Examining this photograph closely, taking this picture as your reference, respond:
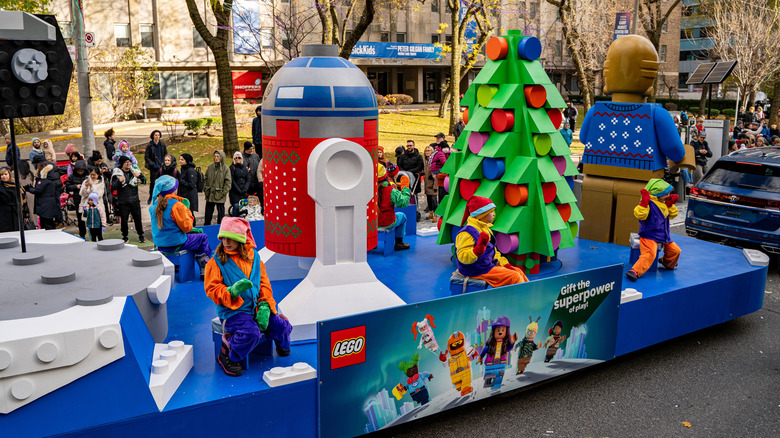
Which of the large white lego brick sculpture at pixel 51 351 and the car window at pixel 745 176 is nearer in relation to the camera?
the large white lego brick sculpture at pixel 51 351

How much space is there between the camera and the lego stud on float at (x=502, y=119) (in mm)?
8359

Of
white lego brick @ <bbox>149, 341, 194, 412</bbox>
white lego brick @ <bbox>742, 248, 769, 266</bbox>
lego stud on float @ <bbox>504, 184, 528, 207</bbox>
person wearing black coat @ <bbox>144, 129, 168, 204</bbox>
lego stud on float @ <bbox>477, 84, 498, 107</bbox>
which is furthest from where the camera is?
person wearing black coat @ <bbox>144, 129, 168, 204</bbox>

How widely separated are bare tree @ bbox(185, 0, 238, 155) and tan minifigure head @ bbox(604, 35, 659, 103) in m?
10.7

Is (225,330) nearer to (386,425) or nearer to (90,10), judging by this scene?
(386,425)

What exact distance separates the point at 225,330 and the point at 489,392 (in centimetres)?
250

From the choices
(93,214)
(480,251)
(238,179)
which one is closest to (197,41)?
(238,179)

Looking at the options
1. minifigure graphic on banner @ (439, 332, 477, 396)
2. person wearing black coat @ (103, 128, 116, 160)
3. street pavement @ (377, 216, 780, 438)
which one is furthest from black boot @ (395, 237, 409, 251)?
person wearing black coat @ (103, 128, 116, 160)

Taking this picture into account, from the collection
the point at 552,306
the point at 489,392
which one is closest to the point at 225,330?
the point at 489,392

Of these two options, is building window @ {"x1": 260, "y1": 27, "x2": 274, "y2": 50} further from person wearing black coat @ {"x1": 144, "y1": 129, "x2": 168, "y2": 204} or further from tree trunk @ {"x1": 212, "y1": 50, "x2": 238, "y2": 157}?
person wearing black coat @ {"x1": 144, "y1": 129, "x2": 168, "y2": 204}

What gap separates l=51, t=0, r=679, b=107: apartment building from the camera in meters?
36.6

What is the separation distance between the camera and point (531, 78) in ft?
27.3

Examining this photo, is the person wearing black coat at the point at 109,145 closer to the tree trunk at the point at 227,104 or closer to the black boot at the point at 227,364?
the tree trunk at the point at 227,104

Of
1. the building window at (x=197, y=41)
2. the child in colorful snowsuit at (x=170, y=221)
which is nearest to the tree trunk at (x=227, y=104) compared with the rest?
the child in colorful snowsuit at (x=170, y=221)

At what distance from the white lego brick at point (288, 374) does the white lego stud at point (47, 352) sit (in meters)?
1.56
